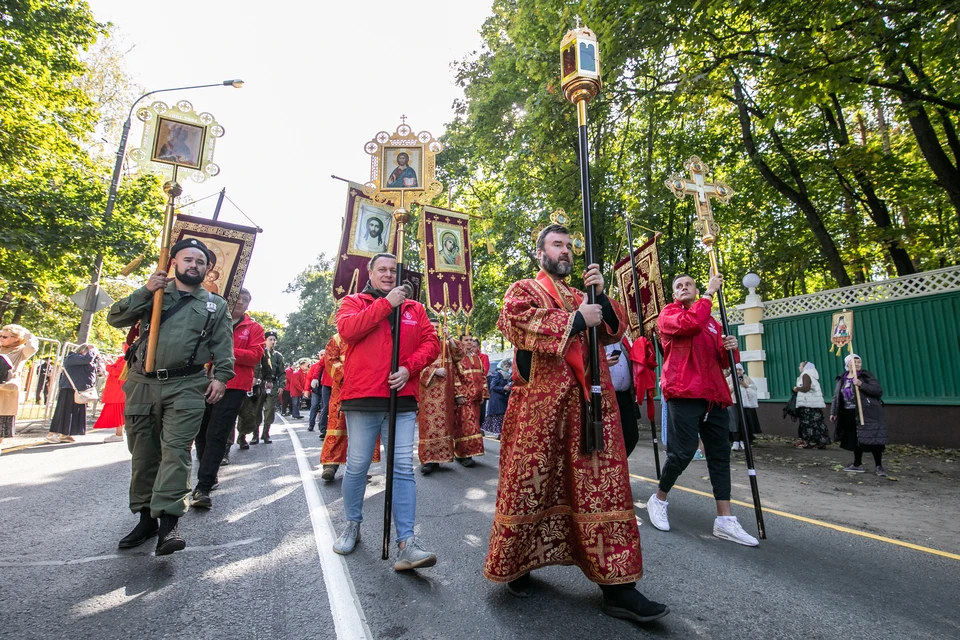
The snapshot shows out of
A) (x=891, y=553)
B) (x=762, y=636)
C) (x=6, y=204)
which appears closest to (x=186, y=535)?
(x=762, y=636)

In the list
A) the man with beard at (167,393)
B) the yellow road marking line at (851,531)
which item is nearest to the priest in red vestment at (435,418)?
the yellow road marking line at (851,531)

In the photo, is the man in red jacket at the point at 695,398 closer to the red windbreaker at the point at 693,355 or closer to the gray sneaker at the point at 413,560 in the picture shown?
the red windbreaker at the point at 693,355

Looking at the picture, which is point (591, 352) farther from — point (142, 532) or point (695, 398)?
point (142, 532)

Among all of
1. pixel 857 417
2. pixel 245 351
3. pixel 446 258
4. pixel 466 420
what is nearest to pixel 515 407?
pixel 245 351

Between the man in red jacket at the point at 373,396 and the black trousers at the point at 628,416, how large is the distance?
2.35 metres

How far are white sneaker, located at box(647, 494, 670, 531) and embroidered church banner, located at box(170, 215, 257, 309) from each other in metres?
4.86

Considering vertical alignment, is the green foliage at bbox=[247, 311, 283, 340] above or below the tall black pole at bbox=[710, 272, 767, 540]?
above

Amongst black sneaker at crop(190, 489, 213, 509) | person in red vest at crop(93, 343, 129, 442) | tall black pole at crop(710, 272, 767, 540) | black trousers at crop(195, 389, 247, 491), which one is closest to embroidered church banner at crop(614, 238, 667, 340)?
tall black pole at crop(710, 272, 767, 540)

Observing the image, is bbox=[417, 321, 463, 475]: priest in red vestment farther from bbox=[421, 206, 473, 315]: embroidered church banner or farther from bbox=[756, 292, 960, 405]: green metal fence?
bbox=[756, 292, 960, 405]: green metal fence

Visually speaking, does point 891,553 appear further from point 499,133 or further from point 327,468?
point 499,133

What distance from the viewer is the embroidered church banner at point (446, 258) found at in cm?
929

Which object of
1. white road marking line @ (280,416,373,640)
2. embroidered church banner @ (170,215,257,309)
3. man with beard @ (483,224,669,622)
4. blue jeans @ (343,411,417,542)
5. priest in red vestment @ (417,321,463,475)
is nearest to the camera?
white road marking line @ (280,416,373,640)

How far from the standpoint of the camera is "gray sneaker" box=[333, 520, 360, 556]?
3.47 metres

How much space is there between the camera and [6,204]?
11.3 m
